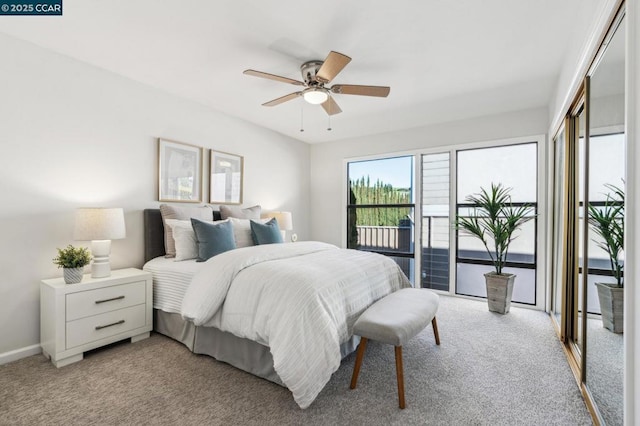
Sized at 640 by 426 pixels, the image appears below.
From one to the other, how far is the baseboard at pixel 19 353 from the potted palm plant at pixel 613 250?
3.72 meters

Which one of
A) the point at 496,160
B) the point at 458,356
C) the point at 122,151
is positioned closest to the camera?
the point at 458,356

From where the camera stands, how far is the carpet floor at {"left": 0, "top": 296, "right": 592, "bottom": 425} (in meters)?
1.71

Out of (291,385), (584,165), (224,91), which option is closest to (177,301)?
(291,385)

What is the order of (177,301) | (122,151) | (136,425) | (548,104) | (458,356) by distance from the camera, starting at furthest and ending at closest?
(548,104), (122,151), (177,301), (458,356), (136,425)

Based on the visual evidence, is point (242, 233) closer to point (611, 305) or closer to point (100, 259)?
point (100, 259)

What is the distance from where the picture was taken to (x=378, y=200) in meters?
5.05

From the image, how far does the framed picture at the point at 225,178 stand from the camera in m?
3.88

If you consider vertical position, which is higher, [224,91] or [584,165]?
[224,91]

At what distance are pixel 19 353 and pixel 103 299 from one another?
703 mm

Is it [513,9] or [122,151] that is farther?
[122,151]

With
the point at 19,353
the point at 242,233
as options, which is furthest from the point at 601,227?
the point at 19,353

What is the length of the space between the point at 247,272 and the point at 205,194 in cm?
193

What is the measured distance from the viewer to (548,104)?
11.9 ft

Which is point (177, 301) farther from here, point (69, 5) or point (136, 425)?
point (69, 5)
